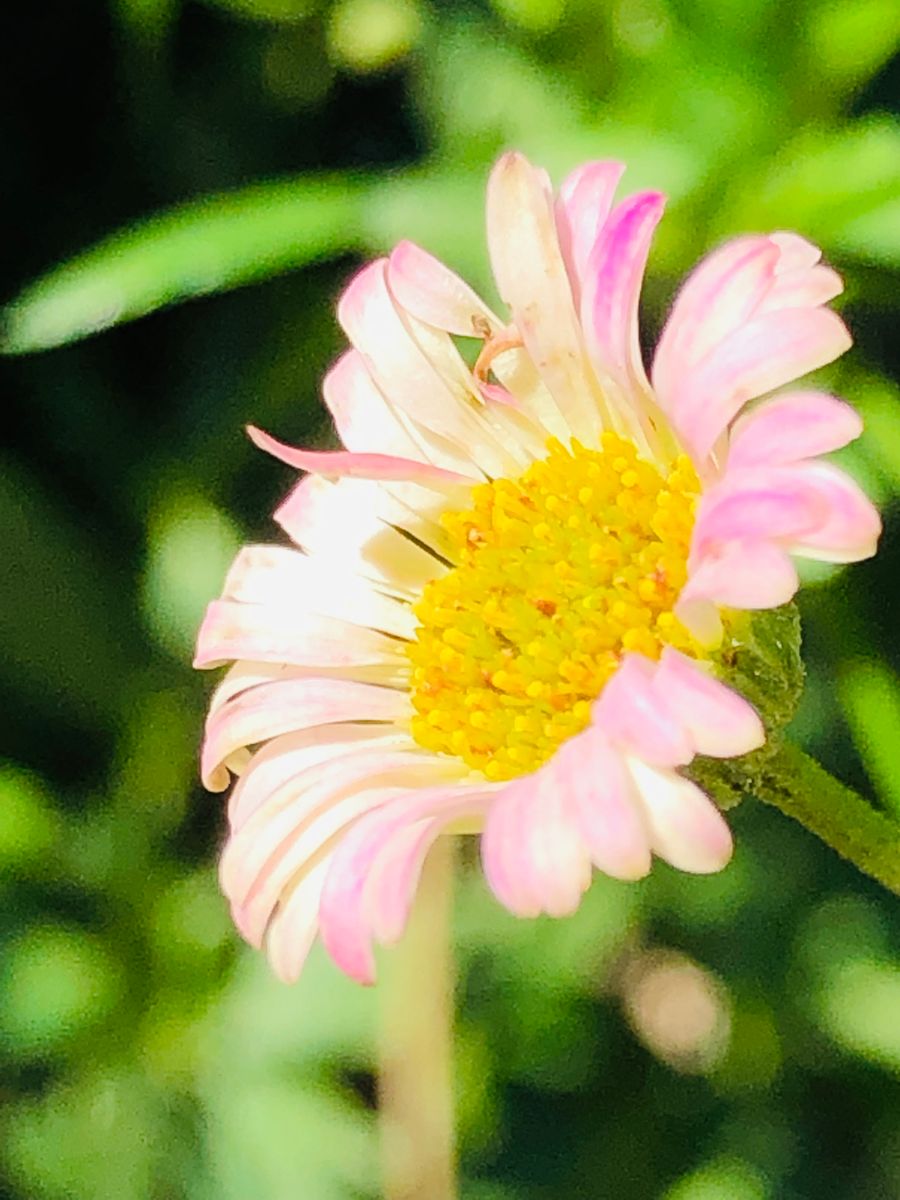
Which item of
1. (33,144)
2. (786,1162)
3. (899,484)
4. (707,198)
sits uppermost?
(33,144)

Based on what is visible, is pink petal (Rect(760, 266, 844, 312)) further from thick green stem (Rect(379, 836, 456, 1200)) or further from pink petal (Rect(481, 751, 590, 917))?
thick green stem (Rect(379, 836, 456, 1200))

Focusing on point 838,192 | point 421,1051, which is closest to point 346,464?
point 838,192

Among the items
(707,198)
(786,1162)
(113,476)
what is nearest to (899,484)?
(707,198)

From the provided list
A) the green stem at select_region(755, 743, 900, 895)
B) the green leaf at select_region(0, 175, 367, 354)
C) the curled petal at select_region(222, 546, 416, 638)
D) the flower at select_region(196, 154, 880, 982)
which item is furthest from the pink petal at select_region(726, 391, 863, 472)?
the green leaf at select_region(0, 175, 367, 354)

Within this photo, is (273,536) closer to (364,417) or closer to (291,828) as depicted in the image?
(364,417)

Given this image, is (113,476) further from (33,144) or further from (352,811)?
(352,811)

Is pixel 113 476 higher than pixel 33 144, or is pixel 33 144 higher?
pixel 33 144

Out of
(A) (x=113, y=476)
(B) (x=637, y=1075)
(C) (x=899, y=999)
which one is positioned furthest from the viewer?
(A) (x=113, y=476)
